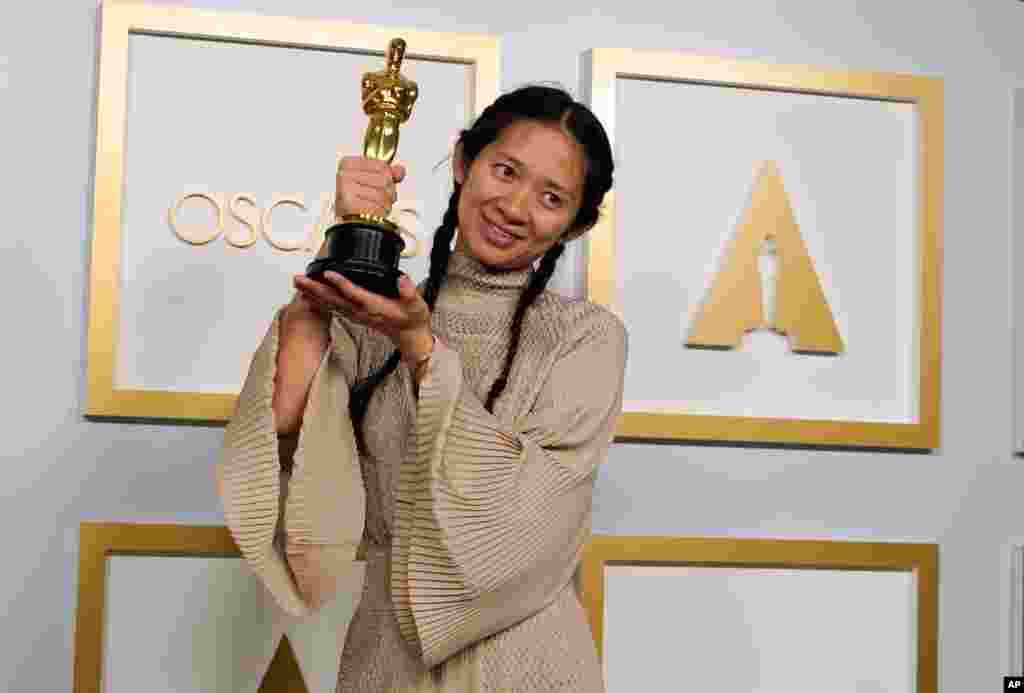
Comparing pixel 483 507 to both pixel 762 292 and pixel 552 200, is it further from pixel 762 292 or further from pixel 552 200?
pixel 762 292

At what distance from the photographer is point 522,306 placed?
1439mm

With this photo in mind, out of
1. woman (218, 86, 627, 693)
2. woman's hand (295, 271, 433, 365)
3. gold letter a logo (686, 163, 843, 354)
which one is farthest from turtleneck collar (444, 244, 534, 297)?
gold letter a logo (686, 163, 843, 354)

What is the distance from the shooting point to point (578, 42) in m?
2.02

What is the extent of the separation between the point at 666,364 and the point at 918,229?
426mm

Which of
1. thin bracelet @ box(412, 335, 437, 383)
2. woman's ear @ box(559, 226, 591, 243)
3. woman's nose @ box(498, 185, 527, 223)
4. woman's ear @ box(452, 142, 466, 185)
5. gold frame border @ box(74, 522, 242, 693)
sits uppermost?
woman's ear @ box(452, 142, 466, 185)

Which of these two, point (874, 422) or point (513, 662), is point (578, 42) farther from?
point (513, 662)

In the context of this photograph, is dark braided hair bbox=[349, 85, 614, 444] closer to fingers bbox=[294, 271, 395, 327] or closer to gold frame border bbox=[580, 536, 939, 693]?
fingers bbox=[294, 271, 395, 327]

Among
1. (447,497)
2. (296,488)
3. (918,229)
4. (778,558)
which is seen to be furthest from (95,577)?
(918,229)

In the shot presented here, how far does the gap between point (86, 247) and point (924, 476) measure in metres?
1.19

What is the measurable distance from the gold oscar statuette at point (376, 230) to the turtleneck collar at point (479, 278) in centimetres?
17

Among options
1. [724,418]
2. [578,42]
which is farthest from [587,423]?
[578,42]

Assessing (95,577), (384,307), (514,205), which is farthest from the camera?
(95,577)

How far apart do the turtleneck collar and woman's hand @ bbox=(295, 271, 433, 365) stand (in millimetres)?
219

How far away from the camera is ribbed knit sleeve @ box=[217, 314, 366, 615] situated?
127 centimetres
